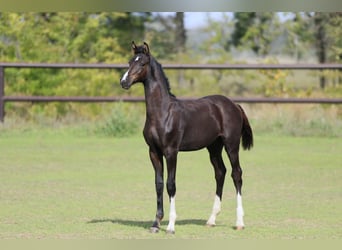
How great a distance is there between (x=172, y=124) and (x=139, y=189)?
3.56 metres

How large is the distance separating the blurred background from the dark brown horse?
8854 millimetres

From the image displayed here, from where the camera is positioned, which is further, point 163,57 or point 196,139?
point 163,57

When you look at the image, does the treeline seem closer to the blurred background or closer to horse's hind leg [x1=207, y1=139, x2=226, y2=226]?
the blurred background

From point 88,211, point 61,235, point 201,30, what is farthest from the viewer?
point 201,30

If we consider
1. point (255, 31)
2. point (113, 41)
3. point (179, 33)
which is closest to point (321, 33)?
point (255, 31)

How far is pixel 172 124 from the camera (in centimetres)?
859

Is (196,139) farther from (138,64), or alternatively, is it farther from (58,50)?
(58,50)

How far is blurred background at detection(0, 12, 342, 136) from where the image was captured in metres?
19.2

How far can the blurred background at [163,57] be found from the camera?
19.2m

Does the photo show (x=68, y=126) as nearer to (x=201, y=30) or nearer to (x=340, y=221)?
(x=340, y=221)

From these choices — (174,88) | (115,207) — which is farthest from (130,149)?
(174,88)

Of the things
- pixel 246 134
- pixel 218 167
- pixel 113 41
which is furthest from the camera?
pixel 113 41

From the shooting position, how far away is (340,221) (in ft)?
30.8

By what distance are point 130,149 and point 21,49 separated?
29.0ft
